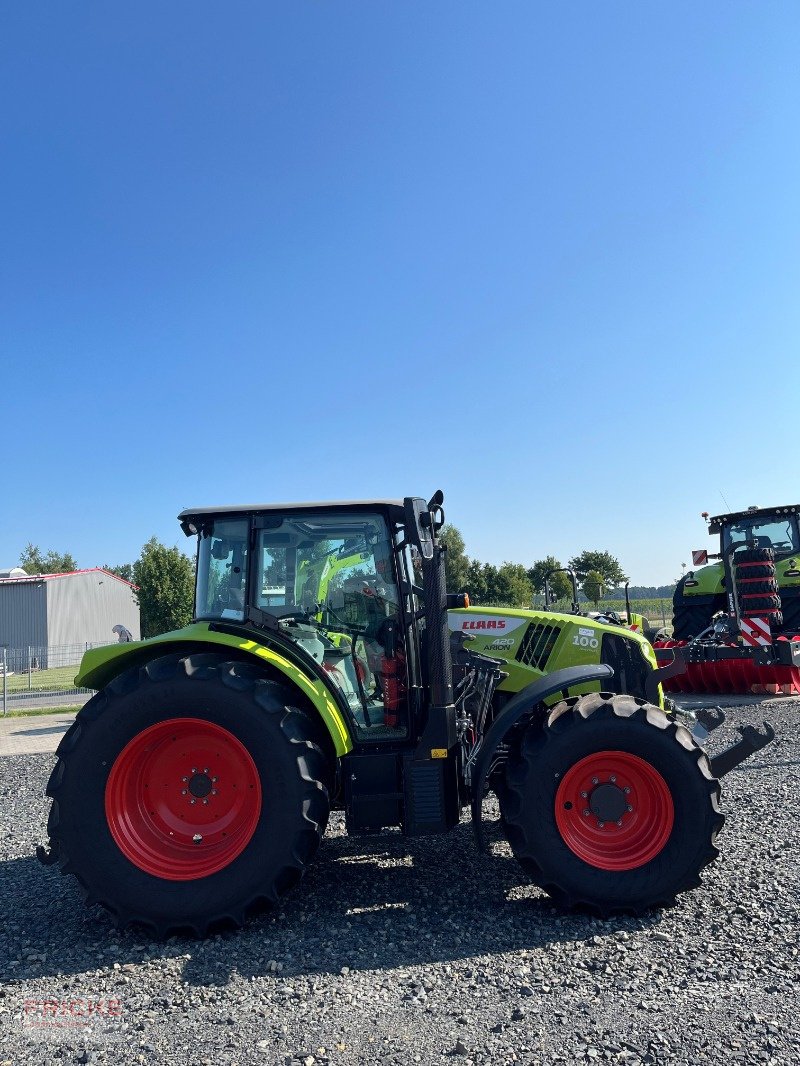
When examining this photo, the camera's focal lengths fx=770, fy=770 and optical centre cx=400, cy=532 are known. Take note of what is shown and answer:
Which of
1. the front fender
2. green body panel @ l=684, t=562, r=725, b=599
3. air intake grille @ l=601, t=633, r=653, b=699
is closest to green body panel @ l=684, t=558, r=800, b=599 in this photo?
green body panel @ l=684, t=562, r=725, b=599

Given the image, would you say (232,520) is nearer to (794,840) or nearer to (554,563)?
(794,840)

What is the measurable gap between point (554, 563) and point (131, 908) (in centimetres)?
4178

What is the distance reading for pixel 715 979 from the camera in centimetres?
328

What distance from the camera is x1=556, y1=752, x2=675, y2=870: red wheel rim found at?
407 cm

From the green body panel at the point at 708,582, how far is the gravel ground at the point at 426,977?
10.0 m

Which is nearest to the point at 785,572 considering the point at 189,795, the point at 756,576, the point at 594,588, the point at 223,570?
the point at 756,576

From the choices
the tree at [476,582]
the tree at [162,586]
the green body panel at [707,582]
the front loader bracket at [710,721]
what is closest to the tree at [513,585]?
the tree at [476,582]

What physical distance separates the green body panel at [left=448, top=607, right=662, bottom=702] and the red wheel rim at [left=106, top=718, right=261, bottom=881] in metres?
1.75

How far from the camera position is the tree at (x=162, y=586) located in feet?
101

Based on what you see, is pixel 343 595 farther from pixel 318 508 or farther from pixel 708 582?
pixel 708 582

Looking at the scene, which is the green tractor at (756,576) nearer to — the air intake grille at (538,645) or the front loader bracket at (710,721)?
the front loader bracket at (710,721)

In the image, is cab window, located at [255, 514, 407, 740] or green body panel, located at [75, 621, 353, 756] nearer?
green body panel, located at [75, 621, 353, 756]

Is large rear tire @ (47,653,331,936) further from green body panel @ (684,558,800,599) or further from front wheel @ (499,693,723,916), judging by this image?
green body panel @ (684,558,800,599)

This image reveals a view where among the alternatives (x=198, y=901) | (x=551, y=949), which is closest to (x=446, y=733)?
(x=551, y=949)
